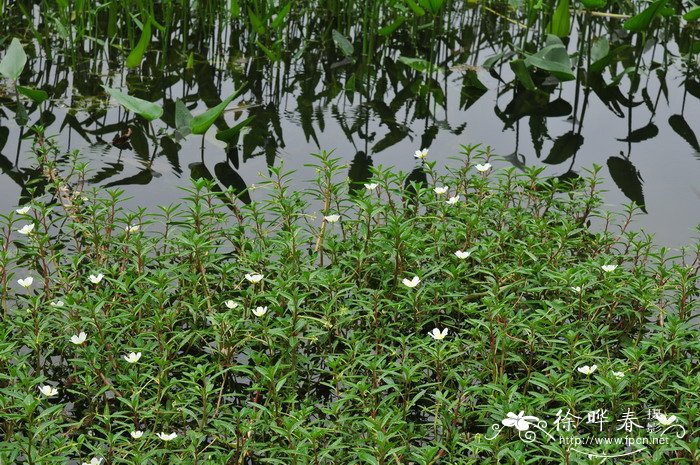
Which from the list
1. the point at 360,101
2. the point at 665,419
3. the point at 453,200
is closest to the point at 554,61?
the point at 360,101

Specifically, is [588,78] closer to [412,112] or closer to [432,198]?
[412,112]

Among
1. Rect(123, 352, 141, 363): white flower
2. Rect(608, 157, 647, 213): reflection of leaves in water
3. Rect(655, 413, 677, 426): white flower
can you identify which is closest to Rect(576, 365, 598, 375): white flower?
Rect(655, 413, 677, 426): white flower

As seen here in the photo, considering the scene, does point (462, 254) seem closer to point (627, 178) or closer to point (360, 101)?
point (627, 178)

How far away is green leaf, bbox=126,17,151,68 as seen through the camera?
4699 mm

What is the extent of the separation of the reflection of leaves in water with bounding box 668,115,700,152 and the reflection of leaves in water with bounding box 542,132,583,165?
517 millimetres

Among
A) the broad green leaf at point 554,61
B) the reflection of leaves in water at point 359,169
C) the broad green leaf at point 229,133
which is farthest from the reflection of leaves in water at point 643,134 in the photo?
the broad green leaf at point 229,133

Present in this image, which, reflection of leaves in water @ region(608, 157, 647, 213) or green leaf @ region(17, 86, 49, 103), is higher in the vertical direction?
green leaf @ region(17, 86, 49, 103)

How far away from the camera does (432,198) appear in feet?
10.6

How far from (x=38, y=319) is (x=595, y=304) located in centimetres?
156

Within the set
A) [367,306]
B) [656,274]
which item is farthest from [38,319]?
[656,274]

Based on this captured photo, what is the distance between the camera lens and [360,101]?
198 inches

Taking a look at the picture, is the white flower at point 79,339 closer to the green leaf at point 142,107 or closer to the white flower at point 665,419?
the white flower at point 665,419

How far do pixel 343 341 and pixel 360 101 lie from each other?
2629 millimetres

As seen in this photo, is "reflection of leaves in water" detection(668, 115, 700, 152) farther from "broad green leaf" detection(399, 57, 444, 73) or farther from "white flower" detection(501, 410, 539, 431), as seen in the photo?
"white flower" detection(501, 410, 539, 431)
